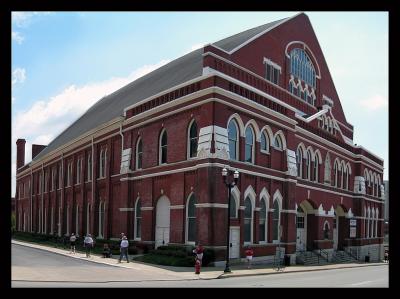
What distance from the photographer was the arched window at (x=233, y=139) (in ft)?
98.4

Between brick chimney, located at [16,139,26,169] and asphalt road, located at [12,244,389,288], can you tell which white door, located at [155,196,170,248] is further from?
brick chimney, located at [16,139,26,169]

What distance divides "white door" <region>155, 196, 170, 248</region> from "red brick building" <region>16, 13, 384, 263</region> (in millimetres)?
121

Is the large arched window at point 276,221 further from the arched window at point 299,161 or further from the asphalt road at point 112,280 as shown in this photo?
the asphalt road at point 112,280

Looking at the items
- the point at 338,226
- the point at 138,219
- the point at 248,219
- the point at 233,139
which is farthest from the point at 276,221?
the point at 338,226

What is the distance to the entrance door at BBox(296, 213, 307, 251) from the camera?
4056cm

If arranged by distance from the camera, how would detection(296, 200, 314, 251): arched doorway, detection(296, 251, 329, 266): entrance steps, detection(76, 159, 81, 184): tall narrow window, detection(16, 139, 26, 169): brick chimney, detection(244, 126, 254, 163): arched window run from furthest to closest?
detection(16, 139, 26, 169): brick chimney, detection(76, 159, 81, 184): tall narrow window, detection(296, 200, 314, 251): arched doorway, detection(296, 251, 329, 266): entrance steps, detection(244, 126, 254, 163): arched window

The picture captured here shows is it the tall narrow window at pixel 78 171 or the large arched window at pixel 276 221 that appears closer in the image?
the large arched window at pixel 276 221

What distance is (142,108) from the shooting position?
35.3m

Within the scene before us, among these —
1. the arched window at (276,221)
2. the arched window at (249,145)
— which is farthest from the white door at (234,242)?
the arched window at (276,221)

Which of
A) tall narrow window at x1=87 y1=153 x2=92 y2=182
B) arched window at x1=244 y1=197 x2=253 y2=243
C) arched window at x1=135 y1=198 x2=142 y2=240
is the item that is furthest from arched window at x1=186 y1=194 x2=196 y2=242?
tall narrow window at x1=87 y1=153 x2=92 y2=182

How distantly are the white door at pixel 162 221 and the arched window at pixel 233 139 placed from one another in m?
5.47
